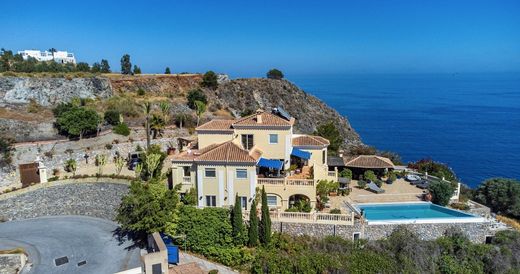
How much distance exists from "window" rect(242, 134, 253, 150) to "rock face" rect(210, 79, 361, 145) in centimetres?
3859

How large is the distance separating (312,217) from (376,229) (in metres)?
4.77

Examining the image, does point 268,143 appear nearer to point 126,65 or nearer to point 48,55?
point 126,65

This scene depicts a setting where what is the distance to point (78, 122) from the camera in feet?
141

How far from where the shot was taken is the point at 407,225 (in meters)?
26.9

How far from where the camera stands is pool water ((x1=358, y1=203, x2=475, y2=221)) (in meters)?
28.5

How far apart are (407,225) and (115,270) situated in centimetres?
2046

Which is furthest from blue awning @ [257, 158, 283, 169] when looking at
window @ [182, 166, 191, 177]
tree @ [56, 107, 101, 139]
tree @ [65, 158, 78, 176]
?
tree @ [56, 107, 101, 139]

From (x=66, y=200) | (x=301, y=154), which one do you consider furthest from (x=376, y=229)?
(x=66, y=200)

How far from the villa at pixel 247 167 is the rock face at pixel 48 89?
3540 centimetres

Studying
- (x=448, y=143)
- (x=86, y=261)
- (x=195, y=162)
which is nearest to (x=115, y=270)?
(x=86, y=261)

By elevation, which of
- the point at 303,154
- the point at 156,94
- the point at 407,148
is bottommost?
the point at 407,148

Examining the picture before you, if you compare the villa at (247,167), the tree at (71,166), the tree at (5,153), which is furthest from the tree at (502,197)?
the tree at (5,153)

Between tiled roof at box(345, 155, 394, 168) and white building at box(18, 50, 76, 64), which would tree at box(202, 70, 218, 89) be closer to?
tiled roof at box(345, 155, 394, 168)

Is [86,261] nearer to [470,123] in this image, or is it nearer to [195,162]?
[195,162]
